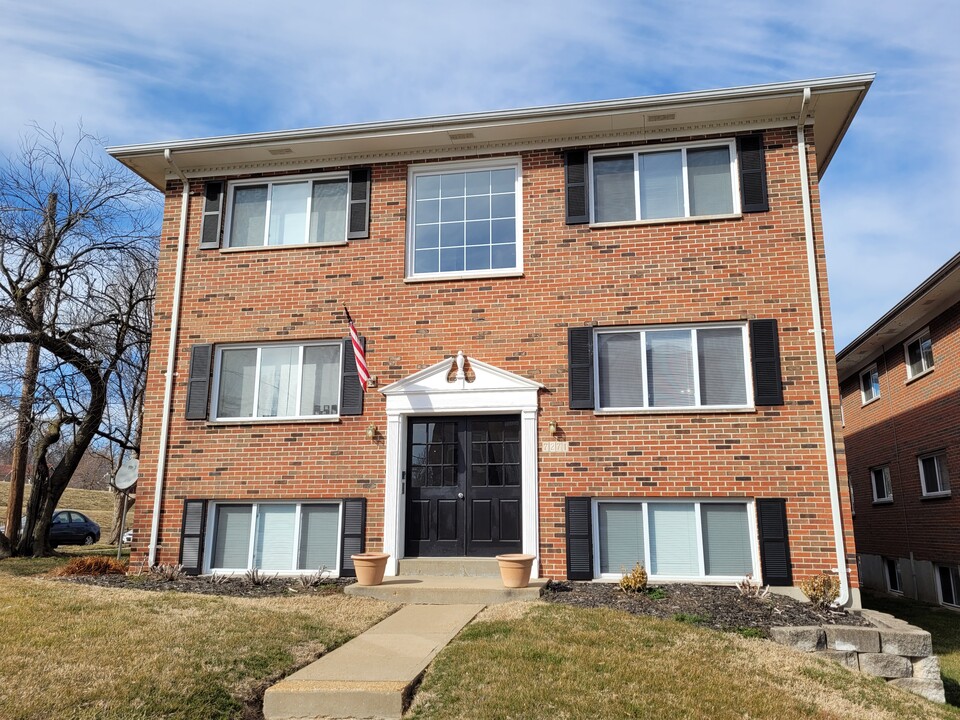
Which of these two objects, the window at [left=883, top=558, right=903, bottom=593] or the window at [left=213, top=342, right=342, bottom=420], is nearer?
the window at [left=213, top=342, right=342, bottom=420]

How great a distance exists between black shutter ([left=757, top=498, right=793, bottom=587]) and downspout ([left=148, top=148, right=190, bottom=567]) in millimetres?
8509

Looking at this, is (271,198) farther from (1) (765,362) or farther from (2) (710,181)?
(1) (765,362)

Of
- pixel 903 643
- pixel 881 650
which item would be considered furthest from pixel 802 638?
pixel 903 643

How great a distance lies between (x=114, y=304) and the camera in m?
17.1

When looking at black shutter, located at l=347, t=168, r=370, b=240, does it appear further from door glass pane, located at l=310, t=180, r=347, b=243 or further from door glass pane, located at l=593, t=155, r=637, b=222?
door glass pane, located at l=593, t=155, r=637, b=222

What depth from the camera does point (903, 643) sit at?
7.16m

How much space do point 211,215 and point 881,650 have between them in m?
10.8

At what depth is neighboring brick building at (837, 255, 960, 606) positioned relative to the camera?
48.9 ft

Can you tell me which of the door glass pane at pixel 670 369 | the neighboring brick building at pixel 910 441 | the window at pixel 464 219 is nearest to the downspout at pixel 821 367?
the door glass pane at pixel 670 369

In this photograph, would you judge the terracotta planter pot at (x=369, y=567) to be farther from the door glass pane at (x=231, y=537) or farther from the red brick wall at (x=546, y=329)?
the door glass pane at (x=231, y=537)

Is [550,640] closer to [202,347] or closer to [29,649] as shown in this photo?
[29,649]

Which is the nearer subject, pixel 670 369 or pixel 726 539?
pixel 726 539

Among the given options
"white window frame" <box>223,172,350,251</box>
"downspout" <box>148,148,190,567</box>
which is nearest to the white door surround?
"white window frame" <box>223,172,350,251</box>

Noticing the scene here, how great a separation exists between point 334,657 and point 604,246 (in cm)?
676
